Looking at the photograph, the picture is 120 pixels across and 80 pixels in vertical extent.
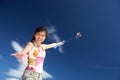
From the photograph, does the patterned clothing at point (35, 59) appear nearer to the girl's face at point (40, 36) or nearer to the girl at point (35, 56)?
the girl at point (35, 56)

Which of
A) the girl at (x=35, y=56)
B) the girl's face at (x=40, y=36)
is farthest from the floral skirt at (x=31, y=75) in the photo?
the girl's face at (x=40, y=36)

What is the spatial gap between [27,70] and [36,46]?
15.9 inches

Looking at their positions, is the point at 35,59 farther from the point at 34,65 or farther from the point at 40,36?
the point at 40,36

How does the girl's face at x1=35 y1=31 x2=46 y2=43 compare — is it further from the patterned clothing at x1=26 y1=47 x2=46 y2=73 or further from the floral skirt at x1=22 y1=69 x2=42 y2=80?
the floral skirt at x1=22 y1=69 x2=42 y2=80

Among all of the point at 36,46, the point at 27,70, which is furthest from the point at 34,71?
the point at 36,46

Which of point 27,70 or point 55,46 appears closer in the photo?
point 27,70

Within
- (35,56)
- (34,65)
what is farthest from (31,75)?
(35,56)

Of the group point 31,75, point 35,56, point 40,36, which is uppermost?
point 40,36

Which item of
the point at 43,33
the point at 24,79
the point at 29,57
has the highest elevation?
the point at 43,33

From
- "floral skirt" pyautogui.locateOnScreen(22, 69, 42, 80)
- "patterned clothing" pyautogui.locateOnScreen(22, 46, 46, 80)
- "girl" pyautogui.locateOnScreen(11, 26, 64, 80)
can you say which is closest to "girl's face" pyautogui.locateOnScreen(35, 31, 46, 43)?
"girl" pyautogui.locateOnScreen(11, 26, 64, 80)

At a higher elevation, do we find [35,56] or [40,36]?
[40,36]

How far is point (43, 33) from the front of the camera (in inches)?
187

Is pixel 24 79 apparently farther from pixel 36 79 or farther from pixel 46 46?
pixel 46 46

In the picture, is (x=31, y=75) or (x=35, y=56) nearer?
(x=31, y=75)
